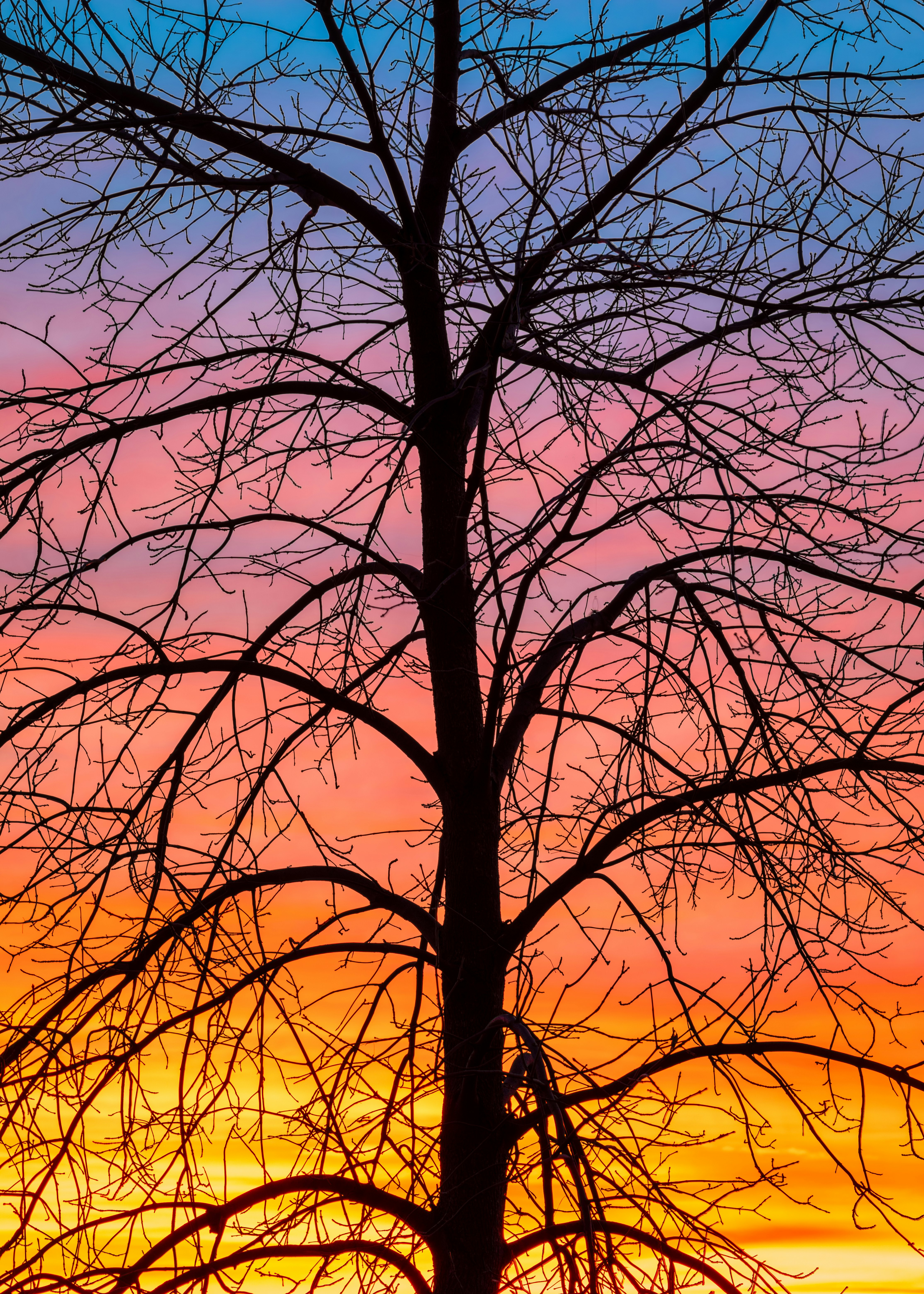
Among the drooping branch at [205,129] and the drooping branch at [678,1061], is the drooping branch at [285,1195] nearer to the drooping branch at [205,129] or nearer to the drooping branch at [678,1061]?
the drooping branch at [678,1061]

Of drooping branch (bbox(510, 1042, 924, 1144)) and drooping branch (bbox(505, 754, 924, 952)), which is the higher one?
drooping branch (bbox(505, 754, 924, 952))

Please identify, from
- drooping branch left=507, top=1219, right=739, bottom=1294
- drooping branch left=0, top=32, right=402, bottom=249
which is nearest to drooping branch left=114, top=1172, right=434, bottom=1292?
drooping branch left=507, top=1219, right=739, bottom=1294

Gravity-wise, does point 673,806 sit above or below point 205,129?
below

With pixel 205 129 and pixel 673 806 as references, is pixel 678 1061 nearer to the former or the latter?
pixel 673 806

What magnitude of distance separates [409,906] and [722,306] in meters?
2.47

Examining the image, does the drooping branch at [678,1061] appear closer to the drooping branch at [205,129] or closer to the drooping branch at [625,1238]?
the drooping branch at [625,1238]

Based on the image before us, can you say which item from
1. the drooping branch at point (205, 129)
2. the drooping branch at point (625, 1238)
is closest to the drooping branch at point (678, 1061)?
the drooping branch at point (625, 1238)

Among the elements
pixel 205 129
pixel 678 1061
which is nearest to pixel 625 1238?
pixel 678 1061

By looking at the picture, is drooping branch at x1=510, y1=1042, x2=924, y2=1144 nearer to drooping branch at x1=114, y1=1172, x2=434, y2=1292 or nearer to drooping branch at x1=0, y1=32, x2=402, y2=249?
drooping branch at x1=114, y1=1172, x2=434, y2=1292

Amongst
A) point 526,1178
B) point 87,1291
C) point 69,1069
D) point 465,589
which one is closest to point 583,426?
point 465,589

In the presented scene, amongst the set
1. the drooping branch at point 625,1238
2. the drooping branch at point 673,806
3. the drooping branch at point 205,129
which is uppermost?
the drooping branch at point 205,129

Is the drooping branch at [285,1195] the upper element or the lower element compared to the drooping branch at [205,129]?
lower

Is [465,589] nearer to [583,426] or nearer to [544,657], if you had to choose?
[544,657]

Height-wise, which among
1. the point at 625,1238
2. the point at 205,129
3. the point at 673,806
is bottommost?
the point at 625,1238
